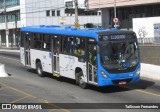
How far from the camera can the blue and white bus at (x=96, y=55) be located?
17188 millimetres

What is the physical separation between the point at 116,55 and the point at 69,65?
341cm

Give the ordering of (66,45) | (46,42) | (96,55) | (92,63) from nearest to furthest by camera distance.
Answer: (96,55) < (92,63) < (66,45) < (46,42)

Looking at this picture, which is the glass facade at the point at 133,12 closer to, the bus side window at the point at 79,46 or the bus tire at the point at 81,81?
the bus side window at the point at 79,46

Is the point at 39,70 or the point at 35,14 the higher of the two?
the point at 35,14

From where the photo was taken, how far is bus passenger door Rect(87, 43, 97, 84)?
17.4 meters

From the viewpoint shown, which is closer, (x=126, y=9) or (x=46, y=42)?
(x=46, y=42)

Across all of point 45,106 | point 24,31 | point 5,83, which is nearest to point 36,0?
point 24,31

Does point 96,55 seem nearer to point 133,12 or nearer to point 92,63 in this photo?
point 92,63

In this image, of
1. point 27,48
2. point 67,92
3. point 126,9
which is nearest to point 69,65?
point 67,92

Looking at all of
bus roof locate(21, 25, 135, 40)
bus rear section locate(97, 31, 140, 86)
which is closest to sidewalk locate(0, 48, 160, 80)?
bus rear section locate(97, 31, 140, 86)

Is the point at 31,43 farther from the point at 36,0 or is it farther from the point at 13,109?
the point at 36,0

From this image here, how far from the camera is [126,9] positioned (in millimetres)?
62875

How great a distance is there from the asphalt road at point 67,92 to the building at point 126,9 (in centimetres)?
3444

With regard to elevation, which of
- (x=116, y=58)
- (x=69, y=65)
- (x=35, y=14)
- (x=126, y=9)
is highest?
(x=35, y=14)
